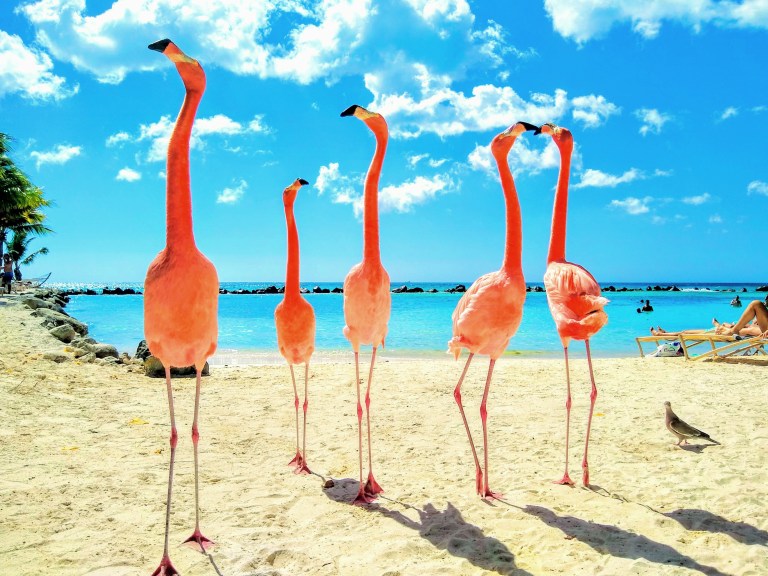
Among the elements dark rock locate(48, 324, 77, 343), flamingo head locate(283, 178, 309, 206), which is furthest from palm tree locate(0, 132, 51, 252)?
flamingo head locate(283, 178, 309, 206)

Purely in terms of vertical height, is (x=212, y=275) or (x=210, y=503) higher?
(x=212, y=275)

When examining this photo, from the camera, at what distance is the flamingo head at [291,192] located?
18.7 feet

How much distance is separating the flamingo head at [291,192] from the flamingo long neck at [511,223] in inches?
83.3

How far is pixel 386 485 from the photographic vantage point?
5.02 metres

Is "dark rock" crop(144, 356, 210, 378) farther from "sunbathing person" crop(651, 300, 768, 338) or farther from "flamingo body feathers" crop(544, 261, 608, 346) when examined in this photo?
"sunbathing person" crop(651, 300, 768, 338)

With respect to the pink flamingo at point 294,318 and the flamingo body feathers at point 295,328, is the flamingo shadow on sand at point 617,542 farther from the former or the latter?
the flamingo body feathers at point 295,328

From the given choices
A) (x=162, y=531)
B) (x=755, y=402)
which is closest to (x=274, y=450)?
(x=162, y=531)

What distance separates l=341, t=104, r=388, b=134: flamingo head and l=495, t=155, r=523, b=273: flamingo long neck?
1112 mm

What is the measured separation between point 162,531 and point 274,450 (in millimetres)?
2108

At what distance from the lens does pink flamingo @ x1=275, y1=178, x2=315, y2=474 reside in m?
5.53

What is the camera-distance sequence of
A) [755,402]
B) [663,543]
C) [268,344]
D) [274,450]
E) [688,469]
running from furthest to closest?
[268,344] → [755,402] → [274,450] → [688,469] → [663,543]

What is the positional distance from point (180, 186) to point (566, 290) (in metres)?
3.29

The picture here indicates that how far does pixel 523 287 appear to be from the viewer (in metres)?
4.64

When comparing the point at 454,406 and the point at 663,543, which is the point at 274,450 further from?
the point at 663,543
